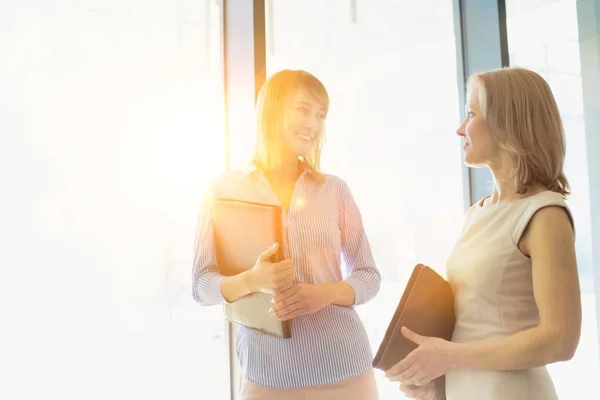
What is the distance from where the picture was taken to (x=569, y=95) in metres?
2.56

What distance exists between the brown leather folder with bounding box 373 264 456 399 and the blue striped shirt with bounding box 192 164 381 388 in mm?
247

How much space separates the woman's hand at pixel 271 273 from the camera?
1109 millimetres

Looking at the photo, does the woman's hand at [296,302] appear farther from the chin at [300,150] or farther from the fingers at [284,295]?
the chin at [300,150]

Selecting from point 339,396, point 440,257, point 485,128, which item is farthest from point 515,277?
point 440,257

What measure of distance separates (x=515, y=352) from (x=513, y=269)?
0.15 meters

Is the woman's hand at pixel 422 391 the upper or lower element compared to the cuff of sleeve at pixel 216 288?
lower

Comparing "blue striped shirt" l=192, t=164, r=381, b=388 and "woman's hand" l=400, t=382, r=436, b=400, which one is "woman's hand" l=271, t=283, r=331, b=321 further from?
"woman's hand" l=400, t=382, r=436, b=400

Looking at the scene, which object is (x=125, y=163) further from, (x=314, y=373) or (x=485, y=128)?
(x=485, y=128)

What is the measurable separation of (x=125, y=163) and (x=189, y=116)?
28 cm

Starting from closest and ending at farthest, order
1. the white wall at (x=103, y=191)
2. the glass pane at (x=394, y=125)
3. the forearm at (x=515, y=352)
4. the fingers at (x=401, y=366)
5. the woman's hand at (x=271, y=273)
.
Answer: the forearm at (x=515, y=352), the fingers at (x=401, y=366), the woman's hand at (x=271, y=273), the white wall at (x=103, y=191), the glass pane at (x=394, y=125)

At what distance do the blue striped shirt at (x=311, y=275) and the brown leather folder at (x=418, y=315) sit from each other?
0.25 m

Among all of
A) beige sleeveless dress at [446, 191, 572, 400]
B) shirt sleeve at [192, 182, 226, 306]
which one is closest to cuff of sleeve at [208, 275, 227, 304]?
shirt sleeve at [192, 182, 226, 306]

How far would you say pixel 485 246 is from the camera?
1019 mm

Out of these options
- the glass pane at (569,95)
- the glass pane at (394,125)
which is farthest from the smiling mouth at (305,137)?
the glass pane at (569,95)
